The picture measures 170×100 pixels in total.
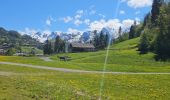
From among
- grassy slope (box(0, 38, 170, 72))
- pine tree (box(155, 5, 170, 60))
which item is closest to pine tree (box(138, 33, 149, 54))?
grassy slope (box(0, 38, 170, 72))

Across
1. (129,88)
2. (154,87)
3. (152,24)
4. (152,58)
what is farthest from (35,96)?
(152,24)

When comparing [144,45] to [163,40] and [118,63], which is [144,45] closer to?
[163,40]

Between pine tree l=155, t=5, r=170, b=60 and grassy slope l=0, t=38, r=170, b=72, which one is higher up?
pine tree l=155, t=5, r=170, b=60

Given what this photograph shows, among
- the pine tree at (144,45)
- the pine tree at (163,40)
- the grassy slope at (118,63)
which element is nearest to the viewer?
the grassy slope at (118,63)

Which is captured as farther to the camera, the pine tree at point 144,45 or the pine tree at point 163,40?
the pine tree at point 144,45

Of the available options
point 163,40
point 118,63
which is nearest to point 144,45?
point 163,40

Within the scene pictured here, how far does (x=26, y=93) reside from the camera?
26.3 meters

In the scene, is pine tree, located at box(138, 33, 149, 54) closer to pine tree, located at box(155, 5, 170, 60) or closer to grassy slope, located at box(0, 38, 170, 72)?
grassy slope, located at box(0, 38, 170, 72)

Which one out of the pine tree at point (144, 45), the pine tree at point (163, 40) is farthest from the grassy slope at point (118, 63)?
the pine tree at point (144, 45)

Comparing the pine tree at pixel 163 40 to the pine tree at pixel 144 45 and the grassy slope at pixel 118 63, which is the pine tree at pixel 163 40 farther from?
the pine tree at pixel 144 45

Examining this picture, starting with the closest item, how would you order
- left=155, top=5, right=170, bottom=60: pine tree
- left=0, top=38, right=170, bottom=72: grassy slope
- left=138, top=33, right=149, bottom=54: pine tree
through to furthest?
1. left=0, top=38, right=170, bottom=72: grassy slope
2. left=155, top=5, right=170, bottom=60: pine tree
3. left=138, top=33, right=149, bottom=54: pine tree

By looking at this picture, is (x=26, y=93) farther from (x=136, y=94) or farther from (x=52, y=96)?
(x=136, y=94)

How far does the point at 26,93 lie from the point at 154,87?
14268mm

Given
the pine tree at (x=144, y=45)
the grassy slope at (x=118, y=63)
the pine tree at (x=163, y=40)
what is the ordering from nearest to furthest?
the grassy slope at (x=118, y=63) → the pine tree at (x=163, y=40) → the pine tree at (x=144, y=45)
